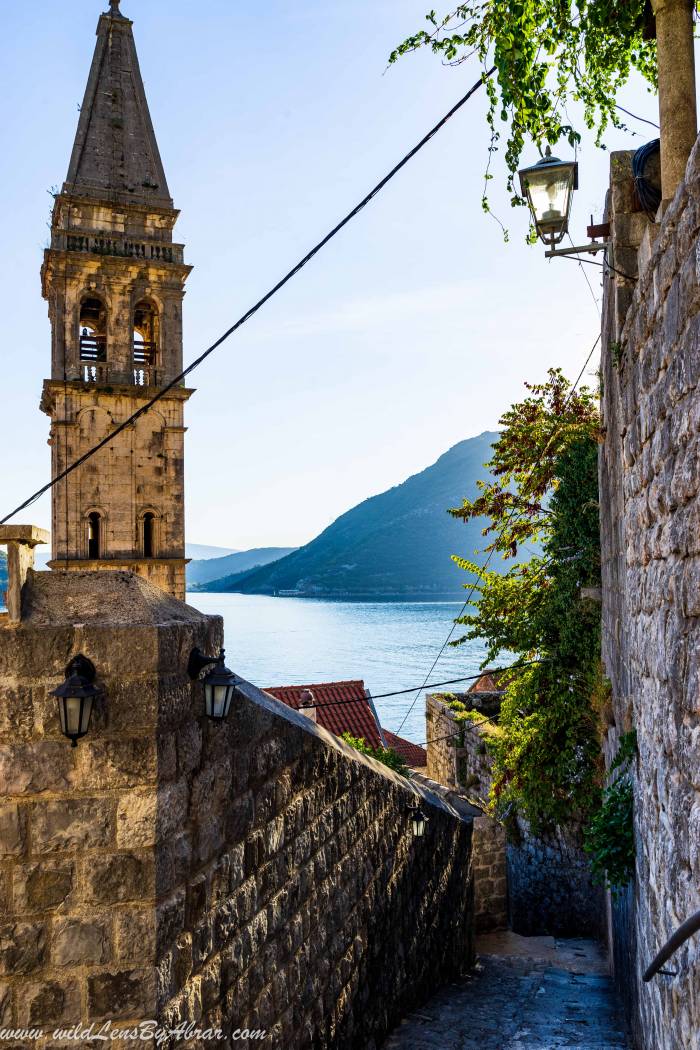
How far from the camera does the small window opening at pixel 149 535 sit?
2253 cm

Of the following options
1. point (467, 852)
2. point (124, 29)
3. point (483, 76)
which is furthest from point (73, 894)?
point (124, 29)

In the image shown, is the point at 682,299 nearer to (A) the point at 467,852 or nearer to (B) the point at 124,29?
(A) the point at 467,852

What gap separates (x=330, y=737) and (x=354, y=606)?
5505 inches

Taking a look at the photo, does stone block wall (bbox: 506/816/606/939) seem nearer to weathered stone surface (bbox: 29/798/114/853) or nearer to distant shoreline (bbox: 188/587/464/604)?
weathered stone surface (bbox: 29/798/114/853)

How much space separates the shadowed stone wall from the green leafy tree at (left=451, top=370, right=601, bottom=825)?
14.4ft

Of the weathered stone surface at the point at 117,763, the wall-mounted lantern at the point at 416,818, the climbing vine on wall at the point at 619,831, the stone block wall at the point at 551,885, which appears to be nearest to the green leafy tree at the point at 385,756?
the stone block wall at the point at 551,885

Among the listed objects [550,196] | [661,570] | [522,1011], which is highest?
[550,196]

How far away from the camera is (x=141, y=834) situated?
2.76 meters

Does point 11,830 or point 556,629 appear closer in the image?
point 11,830

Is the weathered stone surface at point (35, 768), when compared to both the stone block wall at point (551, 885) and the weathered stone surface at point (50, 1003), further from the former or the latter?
the stone block wall at point (551, 885)

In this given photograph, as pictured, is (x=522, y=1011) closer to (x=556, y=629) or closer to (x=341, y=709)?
(x=556, y=629)

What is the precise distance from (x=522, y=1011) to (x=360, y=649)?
7644cm

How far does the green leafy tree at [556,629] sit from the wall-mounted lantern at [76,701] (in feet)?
18.2

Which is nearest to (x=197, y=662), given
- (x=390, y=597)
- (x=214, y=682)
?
(x=214, y=682)
